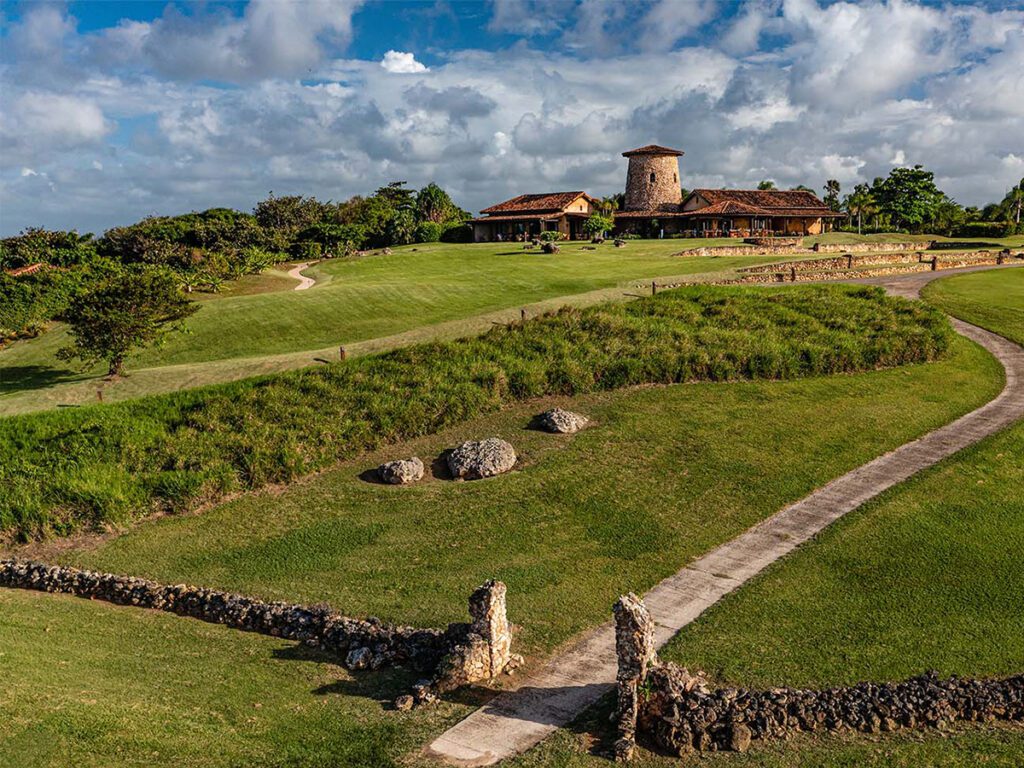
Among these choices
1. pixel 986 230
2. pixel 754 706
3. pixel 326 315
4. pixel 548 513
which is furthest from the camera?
pixel 986 230

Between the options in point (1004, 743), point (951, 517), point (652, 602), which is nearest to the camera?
point (1004, 743)

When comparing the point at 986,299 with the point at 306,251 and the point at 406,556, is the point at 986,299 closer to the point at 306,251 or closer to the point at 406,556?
the point at 406,556

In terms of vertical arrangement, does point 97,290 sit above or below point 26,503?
above

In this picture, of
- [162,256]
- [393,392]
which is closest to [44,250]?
[162,256]

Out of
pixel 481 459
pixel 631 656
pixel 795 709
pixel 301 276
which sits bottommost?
pixel 795 709

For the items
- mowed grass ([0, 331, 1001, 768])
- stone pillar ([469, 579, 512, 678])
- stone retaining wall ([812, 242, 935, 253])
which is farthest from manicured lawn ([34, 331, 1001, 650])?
stone retaining wall ([812, 242, 935, 253])

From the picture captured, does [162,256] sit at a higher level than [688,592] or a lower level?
higher

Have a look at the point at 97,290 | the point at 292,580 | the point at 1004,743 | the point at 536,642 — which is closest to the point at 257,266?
the point at 97,290

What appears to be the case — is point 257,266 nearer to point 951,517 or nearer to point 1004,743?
point 951,517
